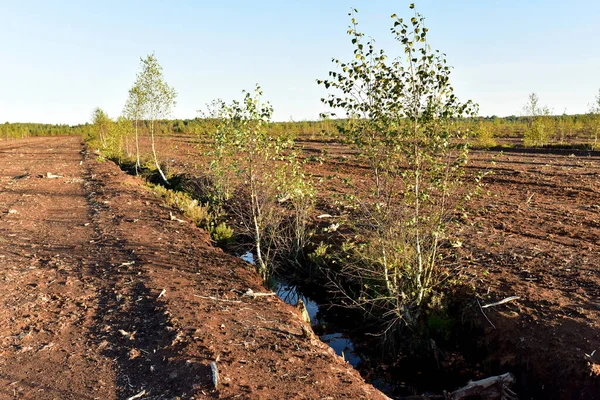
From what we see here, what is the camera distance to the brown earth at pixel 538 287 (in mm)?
6641

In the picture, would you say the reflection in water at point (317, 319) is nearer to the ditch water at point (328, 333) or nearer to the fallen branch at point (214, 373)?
the ditch water at point (328, 333)

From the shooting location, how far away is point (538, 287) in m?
8.48

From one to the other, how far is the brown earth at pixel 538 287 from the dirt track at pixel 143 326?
2707 millimetres

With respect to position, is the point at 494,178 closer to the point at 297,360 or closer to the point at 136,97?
the point at 297,360

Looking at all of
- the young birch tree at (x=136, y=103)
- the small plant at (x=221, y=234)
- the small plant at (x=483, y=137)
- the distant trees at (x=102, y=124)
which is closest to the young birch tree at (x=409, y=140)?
the small plant at (x=483, y=137)

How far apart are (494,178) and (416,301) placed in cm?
1524

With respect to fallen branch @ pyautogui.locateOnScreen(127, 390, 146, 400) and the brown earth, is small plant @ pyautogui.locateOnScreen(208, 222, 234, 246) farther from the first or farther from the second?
fallen branch @ pyautogui.locateOnScreen(127, 390, 146, 400)

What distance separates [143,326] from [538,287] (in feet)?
23.1

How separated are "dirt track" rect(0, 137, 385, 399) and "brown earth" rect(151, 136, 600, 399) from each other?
8.88 ft

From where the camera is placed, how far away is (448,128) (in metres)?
7.11

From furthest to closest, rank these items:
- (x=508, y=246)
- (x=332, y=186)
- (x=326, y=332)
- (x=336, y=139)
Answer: (x=332, y=186)
(x=508, y=246)
(x=326, y=332)
(x=336, y=139)

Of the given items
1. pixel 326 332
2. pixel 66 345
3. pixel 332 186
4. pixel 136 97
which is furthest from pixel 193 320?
pixel 136 97

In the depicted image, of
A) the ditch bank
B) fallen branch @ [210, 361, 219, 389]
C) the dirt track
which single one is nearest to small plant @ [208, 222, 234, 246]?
the dirt track

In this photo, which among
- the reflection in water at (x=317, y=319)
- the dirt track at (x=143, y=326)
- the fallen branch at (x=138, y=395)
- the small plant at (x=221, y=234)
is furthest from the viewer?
the small plant at (x=221, y=234)
